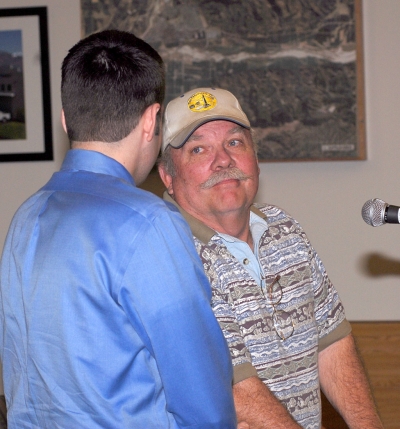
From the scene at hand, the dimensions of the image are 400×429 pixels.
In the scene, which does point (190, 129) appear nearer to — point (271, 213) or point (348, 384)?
point (271, 213)

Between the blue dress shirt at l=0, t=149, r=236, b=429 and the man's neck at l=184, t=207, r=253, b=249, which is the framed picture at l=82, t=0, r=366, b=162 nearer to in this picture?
the man's neck at l=184, t=207, r=253, b=249

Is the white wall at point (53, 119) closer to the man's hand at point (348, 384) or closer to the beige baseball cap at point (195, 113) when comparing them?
the beige baseball cap at point (195, 113)

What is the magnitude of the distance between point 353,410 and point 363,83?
170 centimetres

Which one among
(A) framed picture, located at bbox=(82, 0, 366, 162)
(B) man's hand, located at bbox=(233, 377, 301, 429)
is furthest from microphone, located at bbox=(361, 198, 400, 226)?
(A) framed picture, located at bbox=(82, 0, 366, 162)

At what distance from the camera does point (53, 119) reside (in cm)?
328

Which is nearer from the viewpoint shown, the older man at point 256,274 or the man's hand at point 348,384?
the older man at point 256,274

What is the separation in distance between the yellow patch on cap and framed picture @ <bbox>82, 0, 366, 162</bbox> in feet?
3.80

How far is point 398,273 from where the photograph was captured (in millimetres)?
3086

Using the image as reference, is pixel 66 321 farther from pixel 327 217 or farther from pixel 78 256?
pixel 327 217

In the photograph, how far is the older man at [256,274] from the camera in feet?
5.68

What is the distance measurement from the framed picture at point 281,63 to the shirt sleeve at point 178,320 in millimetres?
2062

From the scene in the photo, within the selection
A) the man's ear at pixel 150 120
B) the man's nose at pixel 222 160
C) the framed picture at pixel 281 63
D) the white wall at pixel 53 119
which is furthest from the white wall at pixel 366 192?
the man's ear at pixel 150 120

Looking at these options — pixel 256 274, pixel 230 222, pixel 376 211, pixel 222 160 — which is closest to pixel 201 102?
pixel 222 160

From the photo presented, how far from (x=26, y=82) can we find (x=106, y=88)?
7.45ft
